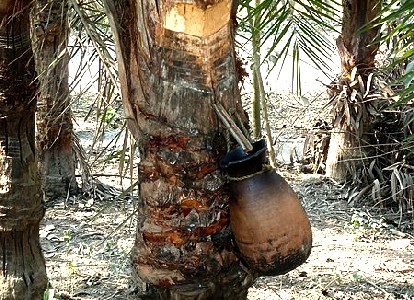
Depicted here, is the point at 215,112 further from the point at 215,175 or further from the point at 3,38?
the point at 3,38

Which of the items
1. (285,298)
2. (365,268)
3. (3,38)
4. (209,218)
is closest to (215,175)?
(209,218)

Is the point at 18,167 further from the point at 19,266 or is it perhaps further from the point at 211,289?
the point at 211,289

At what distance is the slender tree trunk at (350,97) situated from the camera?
14.1ft

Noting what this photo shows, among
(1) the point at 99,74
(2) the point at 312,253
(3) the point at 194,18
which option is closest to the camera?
(3) the point at 194,18

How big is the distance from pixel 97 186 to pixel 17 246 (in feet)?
6.96

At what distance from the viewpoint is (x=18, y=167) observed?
8.29ft

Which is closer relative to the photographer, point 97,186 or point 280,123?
point 97,186

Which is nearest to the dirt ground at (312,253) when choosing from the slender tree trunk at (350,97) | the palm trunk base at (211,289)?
the slender tree trunk at (350,97)

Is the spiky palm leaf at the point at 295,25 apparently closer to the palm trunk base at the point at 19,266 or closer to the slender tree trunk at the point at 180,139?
the slender tree trunk at the point at 180,139

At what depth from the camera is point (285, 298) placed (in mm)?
3191

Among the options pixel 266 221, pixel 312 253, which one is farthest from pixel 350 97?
pixel 266 221

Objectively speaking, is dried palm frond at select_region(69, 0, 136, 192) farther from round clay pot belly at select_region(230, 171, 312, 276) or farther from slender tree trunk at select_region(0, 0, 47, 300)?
round clay pot belly at select_region(230, 171, 312, 276)

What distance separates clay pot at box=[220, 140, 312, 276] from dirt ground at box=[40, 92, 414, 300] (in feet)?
3.87

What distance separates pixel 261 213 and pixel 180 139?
24 cm
